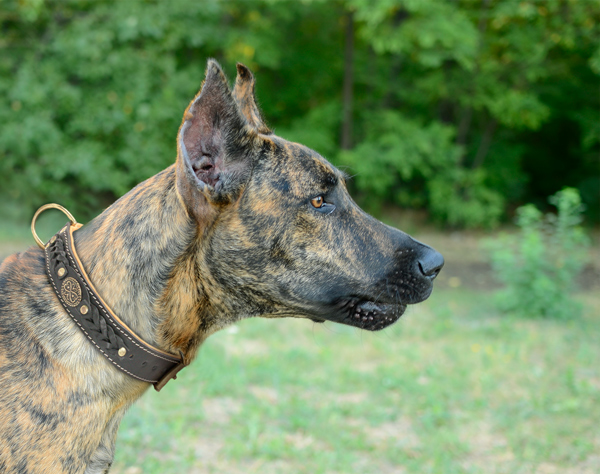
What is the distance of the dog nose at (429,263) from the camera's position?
2.57 meters

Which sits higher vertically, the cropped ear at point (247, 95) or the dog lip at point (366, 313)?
the cropped ear at point (247, 95)

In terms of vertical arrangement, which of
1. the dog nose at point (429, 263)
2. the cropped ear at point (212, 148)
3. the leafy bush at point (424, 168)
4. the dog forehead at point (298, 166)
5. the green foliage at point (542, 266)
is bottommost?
the leafy bush at point (424, 168)

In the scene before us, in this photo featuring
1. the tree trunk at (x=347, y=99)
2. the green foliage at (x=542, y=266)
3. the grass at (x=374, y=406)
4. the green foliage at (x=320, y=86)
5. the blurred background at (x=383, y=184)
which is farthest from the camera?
the tree trunk at (x=347, y=99)

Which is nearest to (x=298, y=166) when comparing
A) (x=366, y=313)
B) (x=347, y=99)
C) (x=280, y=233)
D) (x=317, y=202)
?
(x=317, y=202)

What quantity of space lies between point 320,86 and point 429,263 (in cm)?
1488

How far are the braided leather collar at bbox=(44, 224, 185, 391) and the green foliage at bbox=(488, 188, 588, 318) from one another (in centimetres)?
728

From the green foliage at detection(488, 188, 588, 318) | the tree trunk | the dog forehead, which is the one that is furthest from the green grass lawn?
the tree trunk

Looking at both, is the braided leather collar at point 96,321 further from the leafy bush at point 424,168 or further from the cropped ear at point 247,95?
the leafy bush at point 424,168

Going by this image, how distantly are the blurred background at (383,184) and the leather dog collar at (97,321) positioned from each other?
82.9 inches

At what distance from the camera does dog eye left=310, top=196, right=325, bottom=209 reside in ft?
8.02

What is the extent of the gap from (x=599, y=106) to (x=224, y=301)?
18.2 meters

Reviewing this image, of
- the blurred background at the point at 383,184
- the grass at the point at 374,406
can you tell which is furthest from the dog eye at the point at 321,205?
the blurred background at the point at 383,184

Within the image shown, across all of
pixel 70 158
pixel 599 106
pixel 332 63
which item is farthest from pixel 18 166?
pixel 599 106

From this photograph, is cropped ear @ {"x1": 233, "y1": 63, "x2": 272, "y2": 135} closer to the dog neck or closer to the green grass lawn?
the dog neck
